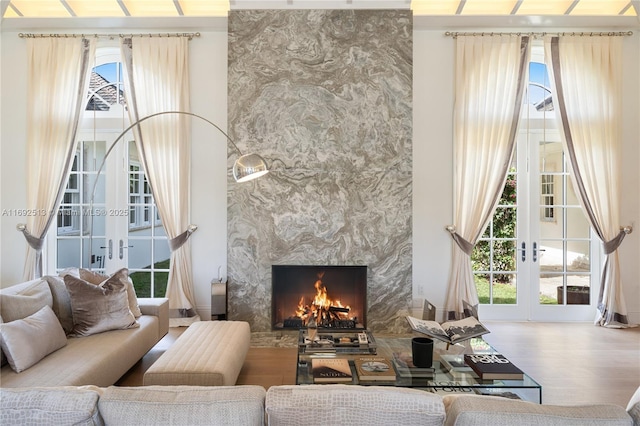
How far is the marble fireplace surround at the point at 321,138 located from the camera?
15.1 ft

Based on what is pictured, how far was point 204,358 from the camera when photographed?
2611 mm

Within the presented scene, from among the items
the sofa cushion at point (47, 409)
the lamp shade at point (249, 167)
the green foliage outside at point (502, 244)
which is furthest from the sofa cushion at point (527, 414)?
the green foliage outside at point (502, 244)

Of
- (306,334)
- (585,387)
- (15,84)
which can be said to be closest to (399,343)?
(306,334)

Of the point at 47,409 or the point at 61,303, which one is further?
the point at 61,303

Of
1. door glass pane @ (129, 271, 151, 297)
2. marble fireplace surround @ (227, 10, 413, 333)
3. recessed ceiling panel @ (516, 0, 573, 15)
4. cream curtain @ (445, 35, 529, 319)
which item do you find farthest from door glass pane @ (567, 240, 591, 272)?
door glass pane @ (129, 271, 151, 297)

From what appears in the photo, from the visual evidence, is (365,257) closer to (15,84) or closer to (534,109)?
(534,109)

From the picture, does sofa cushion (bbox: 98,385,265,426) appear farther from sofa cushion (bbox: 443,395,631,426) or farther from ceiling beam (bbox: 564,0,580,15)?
ceiling beam (bbox: 564,0,580,15)

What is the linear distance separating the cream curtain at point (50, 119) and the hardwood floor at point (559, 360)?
2145mm

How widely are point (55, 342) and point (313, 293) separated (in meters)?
2.63

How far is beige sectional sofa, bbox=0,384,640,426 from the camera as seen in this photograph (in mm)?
1237

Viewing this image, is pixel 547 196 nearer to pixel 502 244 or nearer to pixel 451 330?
pixel 502 244

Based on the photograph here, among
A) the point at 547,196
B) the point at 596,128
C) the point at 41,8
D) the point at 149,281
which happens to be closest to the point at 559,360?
the point at 547,196

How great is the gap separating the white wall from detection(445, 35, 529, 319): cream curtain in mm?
134

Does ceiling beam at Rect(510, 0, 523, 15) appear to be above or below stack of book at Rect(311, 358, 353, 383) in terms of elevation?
above
